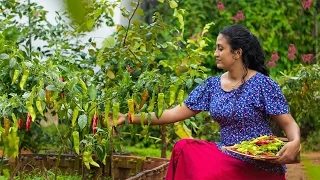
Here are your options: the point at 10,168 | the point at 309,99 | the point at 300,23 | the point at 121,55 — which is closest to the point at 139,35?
the point at 121,55

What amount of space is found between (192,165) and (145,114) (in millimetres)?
344

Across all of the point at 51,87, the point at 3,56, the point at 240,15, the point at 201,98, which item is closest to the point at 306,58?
the point at 240,15

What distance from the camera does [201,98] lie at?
3.55m

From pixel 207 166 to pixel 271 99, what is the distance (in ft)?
1.49

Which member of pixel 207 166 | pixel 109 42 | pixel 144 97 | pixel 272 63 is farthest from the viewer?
pixel 272 63

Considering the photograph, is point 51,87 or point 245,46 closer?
point 51,87

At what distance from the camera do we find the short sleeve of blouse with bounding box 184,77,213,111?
3535mm

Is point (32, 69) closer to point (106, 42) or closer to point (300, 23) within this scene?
point (106, 42)

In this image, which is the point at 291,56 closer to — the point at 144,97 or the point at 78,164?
the point at 78,164

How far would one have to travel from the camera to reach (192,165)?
3277 mm

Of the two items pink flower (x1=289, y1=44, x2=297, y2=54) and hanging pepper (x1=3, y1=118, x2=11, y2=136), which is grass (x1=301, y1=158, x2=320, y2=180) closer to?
hanging pepper (x1=3, y1=118, x2=11, y2=136)

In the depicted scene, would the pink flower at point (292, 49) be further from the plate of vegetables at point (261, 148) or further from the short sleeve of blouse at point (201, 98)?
the plate of vegetables at point (261, 148)

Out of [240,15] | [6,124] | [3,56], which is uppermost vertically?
[240,15]

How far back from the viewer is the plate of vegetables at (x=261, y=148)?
2.88 m
